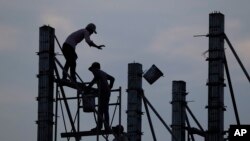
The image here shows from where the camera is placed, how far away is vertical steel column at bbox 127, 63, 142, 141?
29969mm

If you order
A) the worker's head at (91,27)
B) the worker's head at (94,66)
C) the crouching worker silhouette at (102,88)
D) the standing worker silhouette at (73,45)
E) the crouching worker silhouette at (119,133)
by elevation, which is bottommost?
→ the crouching worker silhouette at (119,133)

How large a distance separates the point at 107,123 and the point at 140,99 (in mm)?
5892

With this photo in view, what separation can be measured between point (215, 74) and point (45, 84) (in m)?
5.46

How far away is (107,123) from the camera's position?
24.4 meters

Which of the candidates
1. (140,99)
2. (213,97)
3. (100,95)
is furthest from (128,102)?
(100,95)

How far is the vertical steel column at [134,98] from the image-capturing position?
2997cm

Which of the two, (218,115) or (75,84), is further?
(218,115)

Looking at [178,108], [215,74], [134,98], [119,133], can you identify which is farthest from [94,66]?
[178,108]

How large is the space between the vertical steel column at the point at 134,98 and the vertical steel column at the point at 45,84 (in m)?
5.61

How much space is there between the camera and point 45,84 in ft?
80.9

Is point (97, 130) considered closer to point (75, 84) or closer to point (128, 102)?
point (75, 84)

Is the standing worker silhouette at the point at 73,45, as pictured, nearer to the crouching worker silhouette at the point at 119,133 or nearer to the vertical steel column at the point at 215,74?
the crouching worker silhouette at the point at 119,133

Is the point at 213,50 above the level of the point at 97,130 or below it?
above

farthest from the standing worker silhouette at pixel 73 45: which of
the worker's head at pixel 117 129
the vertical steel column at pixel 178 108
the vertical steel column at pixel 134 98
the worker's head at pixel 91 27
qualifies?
the vertical steel column at pixel 178 108
